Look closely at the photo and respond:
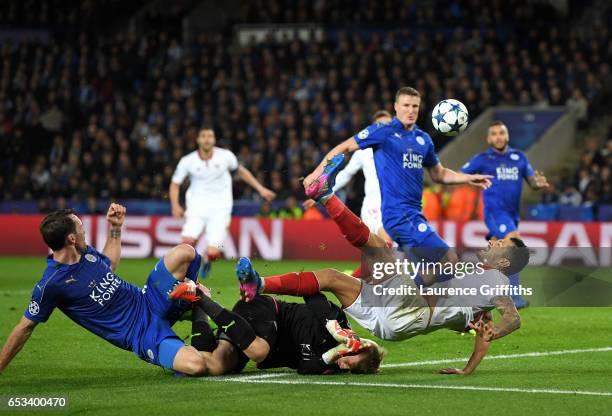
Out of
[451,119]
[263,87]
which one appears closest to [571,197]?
[263,87]

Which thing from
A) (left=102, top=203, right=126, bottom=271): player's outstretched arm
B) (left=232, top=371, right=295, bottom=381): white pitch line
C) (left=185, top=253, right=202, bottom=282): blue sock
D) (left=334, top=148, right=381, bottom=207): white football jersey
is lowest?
(left=232, top=371, right=295, bottom=381): white pitch line

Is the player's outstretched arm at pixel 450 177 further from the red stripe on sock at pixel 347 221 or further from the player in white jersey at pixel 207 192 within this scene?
the player in white jersey at pixel 207 192

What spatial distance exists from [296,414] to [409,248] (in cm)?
380

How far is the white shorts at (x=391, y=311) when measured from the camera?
8516 millimetres

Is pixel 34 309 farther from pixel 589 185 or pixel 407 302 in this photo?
pixel 589 185

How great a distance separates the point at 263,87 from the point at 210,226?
1187cm

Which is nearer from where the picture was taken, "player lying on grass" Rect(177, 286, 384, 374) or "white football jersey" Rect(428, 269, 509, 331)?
"player lying on grass" Rect(177, 286, 384, 374)

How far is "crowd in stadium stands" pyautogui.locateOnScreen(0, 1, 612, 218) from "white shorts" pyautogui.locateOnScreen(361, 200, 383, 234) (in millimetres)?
9055

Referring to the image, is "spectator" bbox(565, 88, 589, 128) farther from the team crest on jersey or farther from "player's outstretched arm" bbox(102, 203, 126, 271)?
the team crest on jersey

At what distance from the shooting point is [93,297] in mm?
8289

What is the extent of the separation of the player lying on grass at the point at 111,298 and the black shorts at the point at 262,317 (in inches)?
15.8

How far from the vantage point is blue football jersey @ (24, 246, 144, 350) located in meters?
8.11
